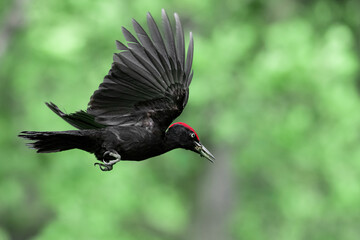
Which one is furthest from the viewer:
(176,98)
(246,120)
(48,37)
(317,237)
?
(317,237)

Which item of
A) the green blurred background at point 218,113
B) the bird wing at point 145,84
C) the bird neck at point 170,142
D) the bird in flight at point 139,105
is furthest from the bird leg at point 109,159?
the green blurred background at point 218,113

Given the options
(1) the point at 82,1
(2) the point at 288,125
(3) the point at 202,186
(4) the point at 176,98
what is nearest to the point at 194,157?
(3) the point at 202,186

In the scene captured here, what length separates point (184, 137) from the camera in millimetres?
5297

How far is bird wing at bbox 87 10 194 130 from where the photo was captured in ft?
16.9

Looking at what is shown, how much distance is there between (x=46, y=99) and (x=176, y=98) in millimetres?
9838

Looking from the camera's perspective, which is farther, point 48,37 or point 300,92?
point 300,92

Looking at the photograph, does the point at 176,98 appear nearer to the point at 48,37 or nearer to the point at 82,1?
the point at 48,37

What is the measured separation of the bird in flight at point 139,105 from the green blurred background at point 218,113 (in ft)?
23.5

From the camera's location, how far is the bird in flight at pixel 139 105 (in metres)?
5.08

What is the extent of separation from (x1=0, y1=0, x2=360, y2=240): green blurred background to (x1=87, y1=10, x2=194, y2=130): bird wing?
7164mm

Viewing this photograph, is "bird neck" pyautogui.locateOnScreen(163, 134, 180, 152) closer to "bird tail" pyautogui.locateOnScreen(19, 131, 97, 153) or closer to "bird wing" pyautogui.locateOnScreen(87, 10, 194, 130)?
"bird wing" pyautogui.locateOnScreen(87, 10, 194, 130)

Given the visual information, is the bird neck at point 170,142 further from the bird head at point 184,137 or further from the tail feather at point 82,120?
the tail feather at point 82,120

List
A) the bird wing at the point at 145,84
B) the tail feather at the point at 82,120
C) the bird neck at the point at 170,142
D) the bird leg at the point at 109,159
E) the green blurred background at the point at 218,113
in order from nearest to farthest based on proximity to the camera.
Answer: the bird leg at the point at 109,159
the bird wing at the point at 145,84
the bird neck at the point at 170,142
the tail feather at the point at 82,120
the green blurred background at the point at 218,113

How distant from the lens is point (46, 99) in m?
14.7
